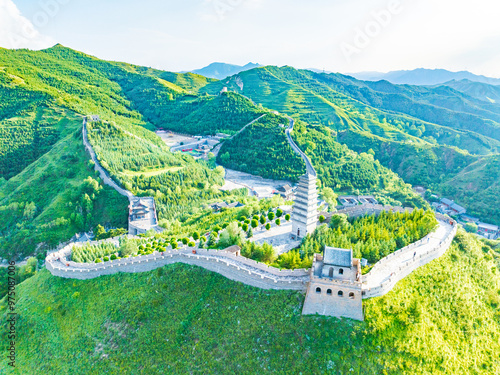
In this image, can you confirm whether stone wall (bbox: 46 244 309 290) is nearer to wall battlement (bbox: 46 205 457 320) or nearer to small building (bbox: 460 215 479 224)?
wall battlement (bbox: 46 205 457 320)

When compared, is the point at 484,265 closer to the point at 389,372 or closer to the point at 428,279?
the point at 428,279

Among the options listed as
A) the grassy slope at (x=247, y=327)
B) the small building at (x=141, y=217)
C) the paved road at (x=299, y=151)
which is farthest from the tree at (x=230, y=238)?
the paved road at (x=299, y=151)

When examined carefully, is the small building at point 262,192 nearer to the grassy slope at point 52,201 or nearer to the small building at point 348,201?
the small building at point 348,201

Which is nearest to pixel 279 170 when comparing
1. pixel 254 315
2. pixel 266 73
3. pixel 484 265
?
pixel 484 265

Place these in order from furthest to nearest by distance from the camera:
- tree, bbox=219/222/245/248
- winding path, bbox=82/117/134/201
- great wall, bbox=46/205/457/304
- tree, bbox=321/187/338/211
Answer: tree, bbox=321/187/338/211
winding path, bbox=82/117/134/201
tree, bbox=219/222/245/248
great wall, bbox=46/205/457/304

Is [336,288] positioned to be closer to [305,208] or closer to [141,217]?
[305,208]

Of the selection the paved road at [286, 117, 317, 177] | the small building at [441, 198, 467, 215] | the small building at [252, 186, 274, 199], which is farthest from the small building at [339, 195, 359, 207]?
the small building at [441, 198, 467, 215]

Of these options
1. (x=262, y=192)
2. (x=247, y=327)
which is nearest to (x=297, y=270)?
(x=247, y=327)
